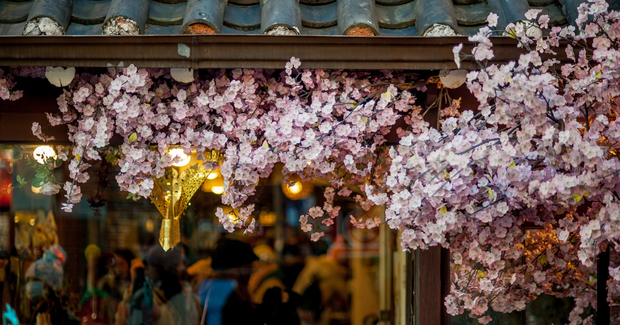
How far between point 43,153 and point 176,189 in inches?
39.7

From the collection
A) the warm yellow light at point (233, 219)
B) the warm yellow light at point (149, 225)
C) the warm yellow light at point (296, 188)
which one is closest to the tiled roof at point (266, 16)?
the warm yellow light at point (233, 219)

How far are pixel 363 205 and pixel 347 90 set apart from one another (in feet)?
3.18

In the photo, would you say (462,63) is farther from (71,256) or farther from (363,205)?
(71,256)

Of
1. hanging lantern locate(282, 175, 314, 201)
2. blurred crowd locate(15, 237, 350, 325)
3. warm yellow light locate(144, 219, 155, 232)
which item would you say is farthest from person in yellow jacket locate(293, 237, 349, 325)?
warm yellow light locate(144, 219, 155, 232)

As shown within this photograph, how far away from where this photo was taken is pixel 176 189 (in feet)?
13.9

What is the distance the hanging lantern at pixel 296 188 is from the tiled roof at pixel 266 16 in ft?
4.19

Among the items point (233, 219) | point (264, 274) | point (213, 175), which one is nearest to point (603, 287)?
point (233, 219)

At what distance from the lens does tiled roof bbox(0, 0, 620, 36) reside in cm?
332

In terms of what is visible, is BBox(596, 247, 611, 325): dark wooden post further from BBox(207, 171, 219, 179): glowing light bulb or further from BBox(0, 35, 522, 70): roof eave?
BBox(207, 171, 219, 179): glowing light bulb

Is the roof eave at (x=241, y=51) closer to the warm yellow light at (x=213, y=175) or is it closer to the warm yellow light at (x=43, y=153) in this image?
the warm yellow light at (x=43, y=153)

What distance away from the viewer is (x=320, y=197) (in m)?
4.43

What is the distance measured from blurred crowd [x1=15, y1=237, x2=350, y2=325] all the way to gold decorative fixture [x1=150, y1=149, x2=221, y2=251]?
19.2 inches

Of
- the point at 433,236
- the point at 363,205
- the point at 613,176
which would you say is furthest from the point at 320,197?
the point at 613,176

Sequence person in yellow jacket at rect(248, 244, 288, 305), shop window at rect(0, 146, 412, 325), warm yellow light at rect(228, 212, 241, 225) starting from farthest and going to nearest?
person in yellow jacket at rect(248, 244, 288, 305)
shop window at rect(0, 146, 412, 325)
warm yellow light at rect(228, 212, 241, 225)
